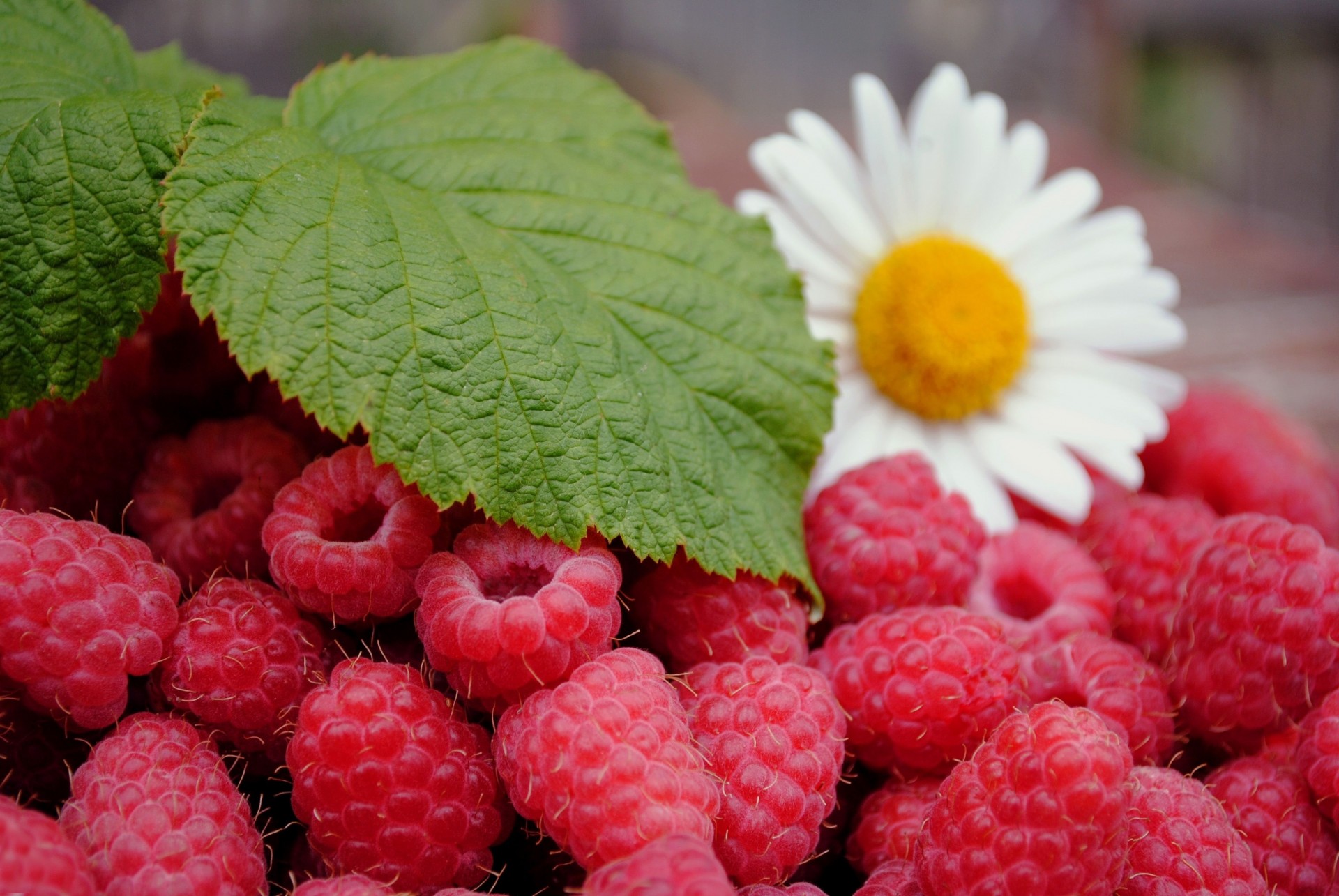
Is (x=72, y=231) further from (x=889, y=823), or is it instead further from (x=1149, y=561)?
(x=1149, y=561)

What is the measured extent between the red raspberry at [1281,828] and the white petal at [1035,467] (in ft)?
0.96

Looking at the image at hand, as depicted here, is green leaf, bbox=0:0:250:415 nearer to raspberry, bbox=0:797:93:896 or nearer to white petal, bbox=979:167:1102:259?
raspberry, bbox=0:797:93:896

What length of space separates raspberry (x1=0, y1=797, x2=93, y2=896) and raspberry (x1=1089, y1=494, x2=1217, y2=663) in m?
0.70

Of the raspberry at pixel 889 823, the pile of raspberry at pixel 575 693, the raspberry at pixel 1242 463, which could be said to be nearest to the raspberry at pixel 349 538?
the pile of raspberry at pixel 575 693

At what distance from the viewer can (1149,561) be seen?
87 centimetres

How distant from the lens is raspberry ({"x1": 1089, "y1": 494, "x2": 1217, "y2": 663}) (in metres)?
0.83

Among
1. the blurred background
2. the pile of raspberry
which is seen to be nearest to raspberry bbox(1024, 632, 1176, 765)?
the pile of raspberry

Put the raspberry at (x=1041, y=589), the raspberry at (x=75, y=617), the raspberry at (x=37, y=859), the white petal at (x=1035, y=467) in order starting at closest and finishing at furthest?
the raspberry at (x=37, y=859) → the raspberry at (x=75, y=617) → the raspberry at (x=1041, y=589) → the white petal at (x=1035, y=467)

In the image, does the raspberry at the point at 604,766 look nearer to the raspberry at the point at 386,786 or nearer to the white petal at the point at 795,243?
the raspberry at the point at 386,786

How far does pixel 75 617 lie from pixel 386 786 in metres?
0.19

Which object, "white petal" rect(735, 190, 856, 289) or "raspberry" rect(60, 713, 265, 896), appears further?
"white petal" rect(735, 190, 856, 289)

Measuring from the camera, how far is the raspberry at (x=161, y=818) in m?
0.53

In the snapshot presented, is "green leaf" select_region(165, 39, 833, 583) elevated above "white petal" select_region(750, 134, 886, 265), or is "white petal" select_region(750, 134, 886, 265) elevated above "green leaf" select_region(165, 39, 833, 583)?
"white petal" select_region(750, 134, 886, 265)

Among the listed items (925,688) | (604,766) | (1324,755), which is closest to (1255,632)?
(1324,755)
